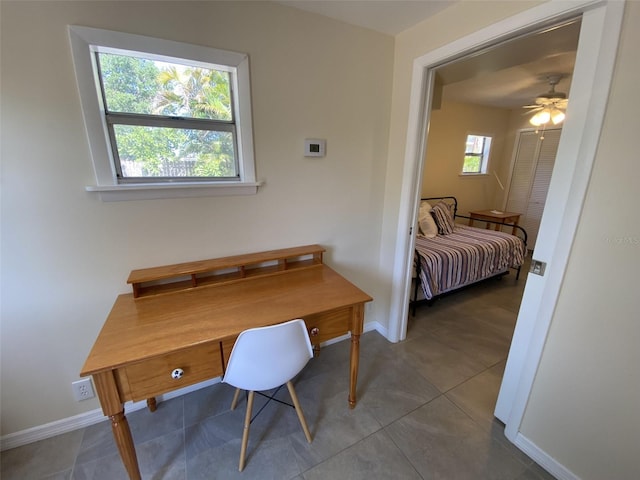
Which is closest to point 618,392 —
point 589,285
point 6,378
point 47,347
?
point 589,285

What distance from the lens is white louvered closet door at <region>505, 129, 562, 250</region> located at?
14.3 feet

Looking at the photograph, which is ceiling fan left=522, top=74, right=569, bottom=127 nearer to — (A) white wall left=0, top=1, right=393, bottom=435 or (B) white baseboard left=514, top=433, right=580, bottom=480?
(A) white wall left=0, top=1, right=393, bottom=435

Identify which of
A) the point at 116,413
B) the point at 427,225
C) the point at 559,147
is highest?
the point at 559,147

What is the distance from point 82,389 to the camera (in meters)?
1.53

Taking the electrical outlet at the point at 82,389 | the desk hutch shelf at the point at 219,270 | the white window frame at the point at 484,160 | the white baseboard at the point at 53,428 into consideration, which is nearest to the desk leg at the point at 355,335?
the desk hutch shelf at the point at 219,270

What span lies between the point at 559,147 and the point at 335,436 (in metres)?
1.82

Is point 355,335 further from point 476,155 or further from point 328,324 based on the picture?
point 476,155

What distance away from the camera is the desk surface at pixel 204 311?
1056 mm

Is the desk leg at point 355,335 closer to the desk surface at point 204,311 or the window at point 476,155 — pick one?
the desk surface at point 204,311

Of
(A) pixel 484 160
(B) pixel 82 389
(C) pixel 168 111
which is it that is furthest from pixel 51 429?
(A) pixel 484 160

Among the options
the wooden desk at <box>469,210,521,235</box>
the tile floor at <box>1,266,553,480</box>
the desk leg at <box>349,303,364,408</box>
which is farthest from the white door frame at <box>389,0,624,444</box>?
the wooden desk at <box>469,210,521,235</box>

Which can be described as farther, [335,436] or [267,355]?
Result: [335,436]

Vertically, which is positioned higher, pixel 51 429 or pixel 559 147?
pixel 559 147

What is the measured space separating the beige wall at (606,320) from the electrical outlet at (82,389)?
245cm
